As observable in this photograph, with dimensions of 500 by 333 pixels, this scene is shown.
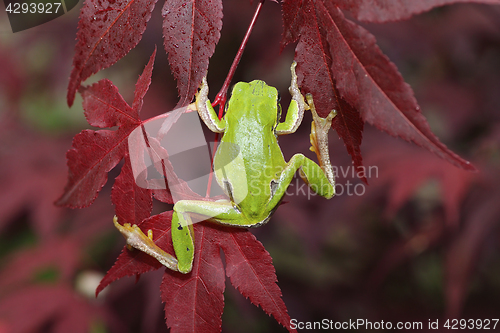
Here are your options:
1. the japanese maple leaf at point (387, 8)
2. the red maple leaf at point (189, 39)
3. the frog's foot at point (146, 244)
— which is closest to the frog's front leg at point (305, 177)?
the frog's foot at point (146, 244)

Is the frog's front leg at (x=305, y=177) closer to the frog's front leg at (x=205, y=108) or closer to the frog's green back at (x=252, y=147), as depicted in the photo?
the frog's green back at (x=252, y=147)

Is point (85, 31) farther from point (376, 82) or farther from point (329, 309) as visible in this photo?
point (329, 309)

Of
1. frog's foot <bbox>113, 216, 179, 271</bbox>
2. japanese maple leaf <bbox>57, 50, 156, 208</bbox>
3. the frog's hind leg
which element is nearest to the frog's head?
the frog's hind leg

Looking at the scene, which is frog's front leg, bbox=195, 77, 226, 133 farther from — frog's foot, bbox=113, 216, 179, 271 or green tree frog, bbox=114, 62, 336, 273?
frog's foot, bbox=113, 216, 179, 271

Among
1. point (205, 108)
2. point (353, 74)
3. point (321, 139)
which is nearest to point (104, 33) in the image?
point (205, 108)

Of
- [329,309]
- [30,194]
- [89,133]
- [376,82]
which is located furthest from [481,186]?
[30,194]

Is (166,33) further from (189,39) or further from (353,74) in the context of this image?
(353,74)
